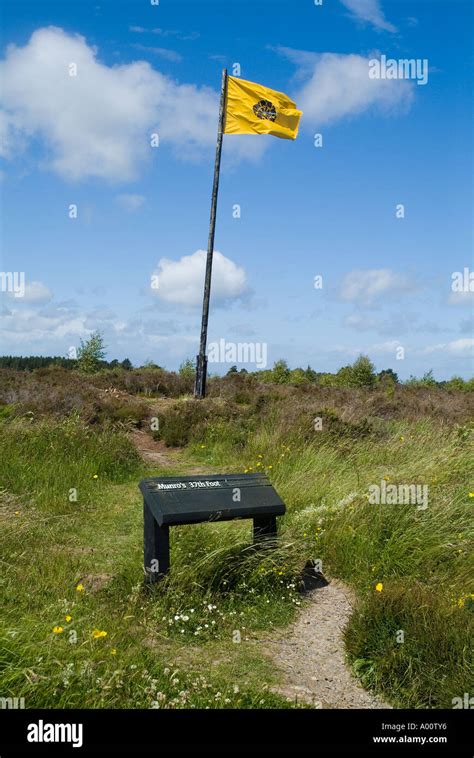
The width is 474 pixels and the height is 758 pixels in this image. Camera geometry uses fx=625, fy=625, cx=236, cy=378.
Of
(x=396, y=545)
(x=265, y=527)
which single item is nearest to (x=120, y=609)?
(x=265, y=527)

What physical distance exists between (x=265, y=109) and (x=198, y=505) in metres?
15.3

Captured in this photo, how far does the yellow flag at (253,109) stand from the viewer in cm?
1756

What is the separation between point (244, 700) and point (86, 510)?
4.32 m

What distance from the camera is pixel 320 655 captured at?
447 centimetres

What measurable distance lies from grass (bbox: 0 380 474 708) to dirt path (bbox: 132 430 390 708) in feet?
0.33

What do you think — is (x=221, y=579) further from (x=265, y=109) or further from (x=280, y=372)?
(x=280, y=372)

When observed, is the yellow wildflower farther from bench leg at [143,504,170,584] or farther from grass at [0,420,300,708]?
bench leg at [143,504,170,584]

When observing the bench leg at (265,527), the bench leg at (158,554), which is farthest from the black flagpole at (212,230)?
the bench leg at (158,554)

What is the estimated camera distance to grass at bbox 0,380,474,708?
3.67 m

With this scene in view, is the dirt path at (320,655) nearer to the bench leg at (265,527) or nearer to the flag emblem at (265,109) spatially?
the bench leg at (265,527)

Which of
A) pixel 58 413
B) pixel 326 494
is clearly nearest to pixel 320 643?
pixel 326 494

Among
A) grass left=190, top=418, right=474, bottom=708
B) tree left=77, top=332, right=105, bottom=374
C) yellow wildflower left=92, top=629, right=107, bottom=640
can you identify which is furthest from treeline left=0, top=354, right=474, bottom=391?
yellow wildflower left=92, top=629, right=107, bottom=640
